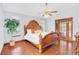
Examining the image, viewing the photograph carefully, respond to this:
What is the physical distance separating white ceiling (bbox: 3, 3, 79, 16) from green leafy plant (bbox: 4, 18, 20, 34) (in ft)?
0.57

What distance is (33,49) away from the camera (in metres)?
2.09

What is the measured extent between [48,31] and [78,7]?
658 mm

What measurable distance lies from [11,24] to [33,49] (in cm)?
58

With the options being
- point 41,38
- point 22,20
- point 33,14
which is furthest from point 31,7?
point 41,38

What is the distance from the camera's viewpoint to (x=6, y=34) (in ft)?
6.76

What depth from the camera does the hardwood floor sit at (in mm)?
2072

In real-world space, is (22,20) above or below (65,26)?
above

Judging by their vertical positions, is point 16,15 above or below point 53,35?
above

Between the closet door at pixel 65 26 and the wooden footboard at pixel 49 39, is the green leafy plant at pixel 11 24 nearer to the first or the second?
the wooden footboard at pixel 49 39

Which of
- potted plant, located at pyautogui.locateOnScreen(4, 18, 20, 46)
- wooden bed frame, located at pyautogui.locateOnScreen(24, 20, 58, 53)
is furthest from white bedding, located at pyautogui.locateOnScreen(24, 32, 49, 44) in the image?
potted plant, located at pyautogui.locateOnScreen(4, 18, 20, 46)

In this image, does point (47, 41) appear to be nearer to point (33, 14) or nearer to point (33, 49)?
point (33, 49)

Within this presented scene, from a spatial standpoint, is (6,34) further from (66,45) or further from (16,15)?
(66,45)

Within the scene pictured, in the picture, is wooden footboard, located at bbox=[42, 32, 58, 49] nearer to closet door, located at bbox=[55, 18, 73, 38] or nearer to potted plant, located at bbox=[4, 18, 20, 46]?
closet door, located at bbox=[55, 18, 73, 38]

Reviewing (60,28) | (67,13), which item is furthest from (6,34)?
(67,13)
